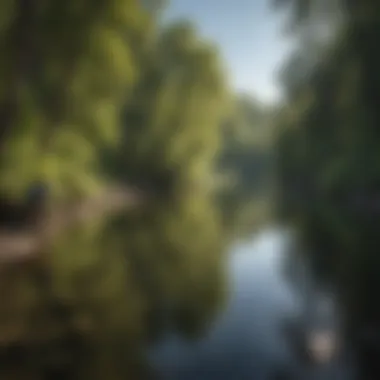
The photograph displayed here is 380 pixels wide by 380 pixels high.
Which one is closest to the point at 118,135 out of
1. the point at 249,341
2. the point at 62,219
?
the point at 62,219

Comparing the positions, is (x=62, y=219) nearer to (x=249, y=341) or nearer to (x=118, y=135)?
(x=118, y=135)

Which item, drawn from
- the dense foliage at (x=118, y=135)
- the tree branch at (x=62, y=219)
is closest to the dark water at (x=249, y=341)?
the dense foliage at (x=118, y=135)

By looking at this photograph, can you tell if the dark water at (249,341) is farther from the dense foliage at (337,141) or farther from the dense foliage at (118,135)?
the dense foliage at (337,141)

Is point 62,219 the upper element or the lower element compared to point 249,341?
upper

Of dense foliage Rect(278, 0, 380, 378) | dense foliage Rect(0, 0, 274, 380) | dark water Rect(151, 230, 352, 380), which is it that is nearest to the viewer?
dark water Rect(151, 230, 352, 380)

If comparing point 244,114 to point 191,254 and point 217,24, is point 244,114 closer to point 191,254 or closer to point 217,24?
point 217,24

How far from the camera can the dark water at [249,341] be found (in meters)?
1.14

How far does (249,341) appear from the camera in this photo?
1327 millimetres

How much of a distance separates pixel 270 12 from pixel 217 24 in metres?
0.19

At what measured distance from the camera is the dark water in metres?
1.14

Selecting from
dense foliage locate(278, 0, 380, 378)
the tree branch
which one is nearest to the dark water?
dense foliage locate(278, 0, 380, 378)

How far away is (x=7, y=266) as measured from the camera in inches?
69.2

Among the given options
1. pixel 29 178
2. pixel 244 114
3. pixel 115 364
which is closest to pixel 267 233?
Result: pixel 244 114

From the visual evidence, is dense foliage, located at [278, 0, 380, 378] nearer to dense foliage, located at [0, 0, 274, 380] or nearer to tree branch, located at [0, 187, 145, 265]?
dense foliage, located at [0, 0, 274, 380]
